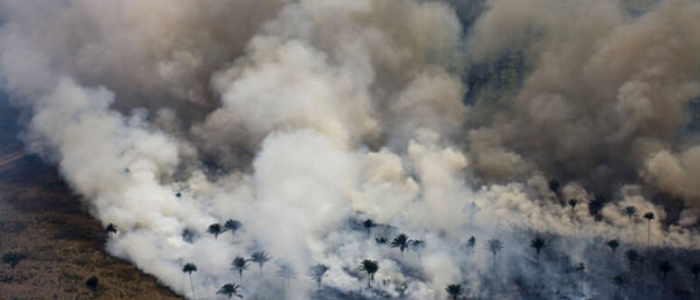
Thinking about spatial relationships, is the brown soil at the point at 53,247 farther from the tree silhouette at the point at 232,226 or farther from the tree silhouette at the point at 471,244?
the tree silhouette at the point at 471,244

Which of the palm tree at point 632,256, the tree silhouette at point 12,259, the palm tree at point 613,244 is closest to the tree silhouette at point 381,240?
the palm tree at point 613,244

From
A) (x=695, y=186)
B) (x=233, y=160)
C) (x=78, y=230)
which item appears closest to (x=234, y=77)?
(x=233, y=160)

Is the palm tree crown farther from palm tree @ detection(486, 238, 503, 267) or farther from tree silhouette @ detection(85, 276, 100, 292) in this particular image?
tree silhouette @ detection(85, 276, 100, 292)

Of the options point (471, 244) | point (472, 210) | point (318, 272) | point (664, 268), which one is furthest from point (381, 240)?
point (664, 268)

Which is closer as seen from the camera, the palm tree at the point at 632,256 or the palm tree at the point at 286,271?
the palm tree at the point at 286,271

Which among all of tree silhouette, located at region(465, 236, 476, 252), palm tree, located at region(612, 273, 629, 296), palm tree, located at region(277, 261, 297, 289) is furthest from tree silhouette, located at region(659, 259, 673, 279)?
palm tree, located at region(277, 261, 297, 289)

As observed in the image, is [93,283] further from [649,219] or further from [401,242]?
[649,219]

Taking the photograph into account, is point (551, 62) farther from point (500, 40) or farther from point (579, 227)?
point (579, 227)
